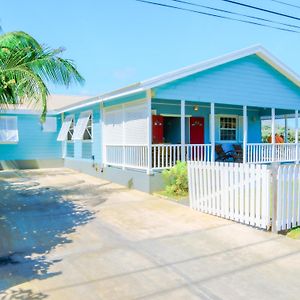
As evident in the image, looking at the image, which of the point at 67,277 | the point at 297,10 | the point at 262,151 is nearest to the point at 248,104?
the point at 262,151

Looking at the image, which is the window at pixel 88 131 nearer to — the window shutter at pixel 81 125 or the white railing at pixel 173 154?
the window shutter at pixel 81 125

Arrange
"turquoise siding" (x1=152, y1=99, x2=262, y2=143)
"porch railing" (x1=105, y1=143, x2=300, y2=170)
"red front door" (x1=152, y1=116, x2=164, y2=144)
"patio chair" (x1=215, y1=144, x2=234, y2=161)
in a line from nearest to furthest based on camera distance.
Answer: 1. "porch railing" (x1=105, y1=143, x2=300, y2=170)
2. "red front door" (x1=152, y1=116, x2=164, y2=144)
3. "turquoise siding" (x1=152, y1=99, x2=262, y2=143)
4. "patio chair" (x1=215, y1=144, x2=234, y2=161)

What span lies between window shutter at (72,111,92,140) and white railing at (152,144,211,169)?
523 centimetres

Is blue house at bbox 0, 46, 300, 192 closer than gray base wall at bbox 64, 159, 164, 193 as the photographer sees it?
No

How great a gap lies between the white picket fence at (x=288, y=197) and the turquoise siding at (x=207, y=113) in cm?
799

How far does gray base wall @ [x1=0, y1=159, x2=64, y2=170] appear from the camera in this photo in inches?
764

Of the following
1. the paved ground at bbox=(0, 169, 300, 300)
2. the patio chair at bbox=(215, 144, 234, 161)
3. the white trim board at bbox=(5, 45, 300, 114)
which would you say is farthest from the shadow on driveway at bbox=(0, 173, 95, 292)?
the patio chair at bbox=(215, 144, 234, 161)

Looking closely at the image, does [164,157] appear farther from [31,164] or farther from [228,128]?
[31,164]

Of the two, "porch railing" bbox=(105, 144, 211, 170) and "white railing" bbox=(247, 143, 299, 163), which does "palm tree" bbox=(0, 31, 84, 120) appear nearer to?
"porch railing" bbox=(105, 144, 211, 170)

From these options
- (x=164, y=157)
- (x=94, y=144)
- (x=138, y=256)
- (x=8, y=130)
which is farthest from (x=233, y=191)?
(x=8, y=130)

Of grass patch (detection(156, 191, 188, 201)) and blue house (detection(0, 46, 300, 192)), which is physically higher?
blue house (detection(0, 46, 300, 192))

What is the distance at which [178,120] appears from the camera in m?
16.6

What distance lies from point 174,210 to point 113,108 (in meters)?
7.24

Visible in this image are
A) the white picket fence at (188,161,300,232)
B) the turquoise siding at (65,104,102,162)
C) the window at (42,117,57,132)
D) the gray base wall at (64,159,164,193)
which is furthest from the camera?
the window at (42,117,57,132)
